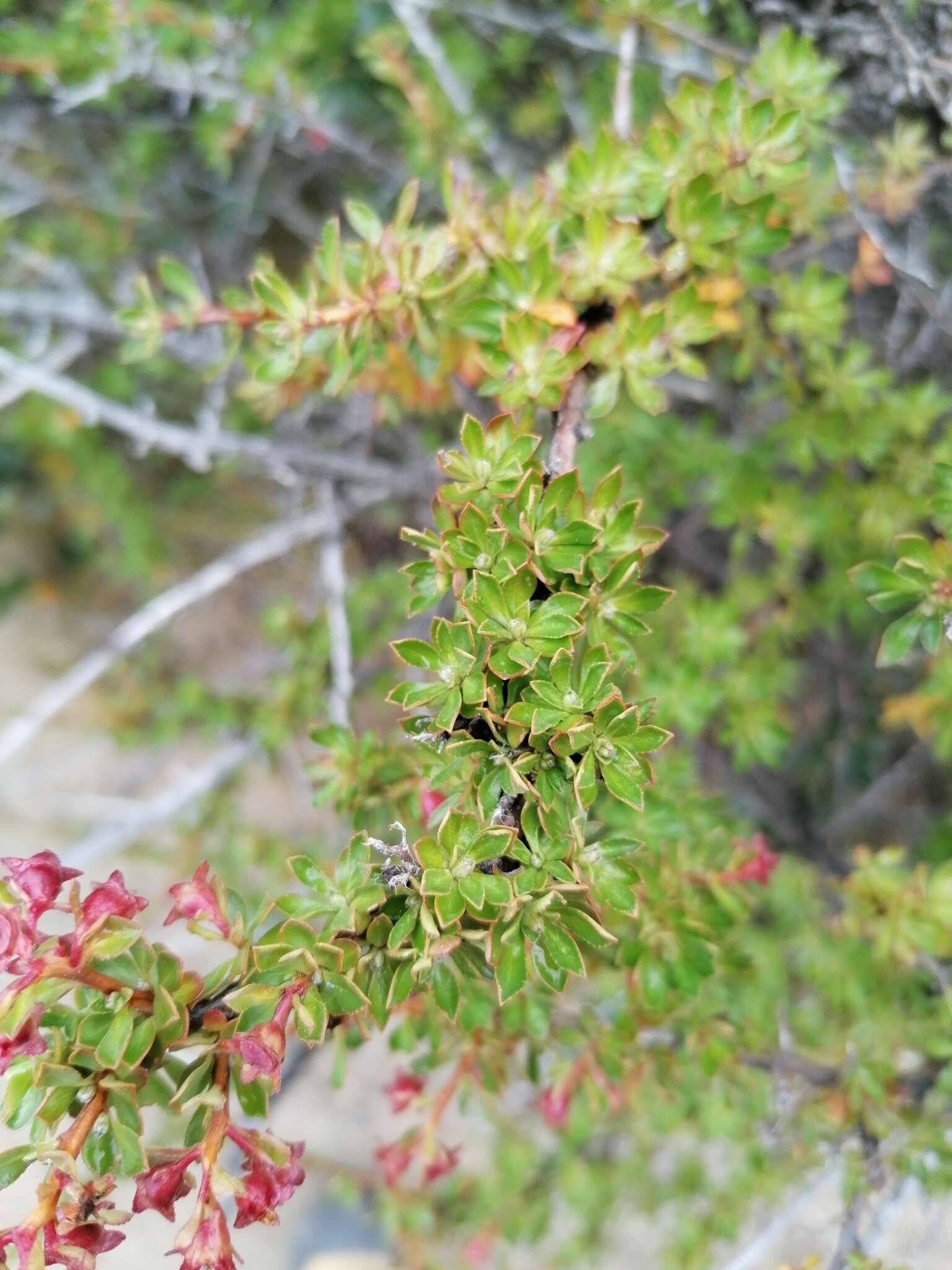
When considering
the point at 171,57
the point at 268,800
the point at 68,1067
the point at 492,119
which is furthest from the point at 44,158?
the point at 68,1067

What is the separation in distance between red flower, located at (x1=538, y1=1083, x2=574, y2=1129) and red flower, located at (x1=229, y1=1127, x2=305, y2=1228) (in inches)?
22.2

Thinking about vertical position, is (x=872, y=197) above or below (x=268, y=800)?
above

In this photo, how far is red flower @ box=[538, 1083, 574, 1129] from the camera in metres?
1.25

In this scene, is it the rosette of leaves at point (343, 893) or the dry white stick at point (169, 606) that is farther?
the dry white stick at point (169, 606)

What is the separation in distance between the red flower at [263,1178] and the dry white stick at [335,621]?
94 centimetres

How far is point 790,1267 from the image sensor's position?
118 centimetres

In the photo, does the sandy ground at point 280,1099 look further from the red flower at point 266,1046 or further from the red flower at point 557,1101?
the red flower at point 266,1046

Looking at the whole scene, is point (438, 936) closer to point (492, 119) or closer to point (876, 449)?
point (876, 449)

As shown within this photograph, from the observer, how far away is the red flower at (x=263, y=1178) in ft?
2.41

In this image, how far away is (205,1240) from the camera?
701mm

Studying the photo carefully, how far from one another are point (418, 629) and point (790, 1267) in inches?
53.6

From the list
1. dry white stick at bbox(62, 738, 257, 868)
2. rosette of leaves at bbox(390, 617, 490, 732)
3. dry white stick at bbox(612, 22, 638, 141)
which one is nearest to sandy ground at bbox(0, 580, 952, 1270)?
dry white stick at bbox(62, 738, 257, 868)

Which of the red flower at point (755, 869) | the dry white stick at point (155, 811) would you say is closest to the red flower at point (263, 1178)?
the red flower at point (755, 869)

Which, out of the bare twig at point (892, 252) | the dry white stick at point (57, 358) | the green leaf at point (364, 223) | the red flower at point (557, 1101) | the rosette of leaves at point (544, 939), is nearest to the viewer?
the rosette of leaves at point (544, 939)
